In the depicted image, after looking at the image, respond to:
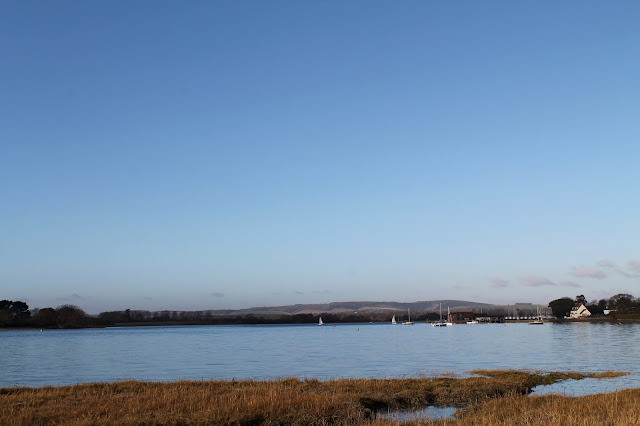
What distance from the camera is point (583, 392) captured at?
31.9m

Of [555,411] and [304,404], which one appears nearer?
[555,411]

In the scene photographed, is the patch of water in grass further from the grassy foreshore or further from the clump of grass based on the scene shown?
the clump of grass

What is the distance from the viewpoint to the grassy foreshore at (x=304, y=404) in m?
20.1

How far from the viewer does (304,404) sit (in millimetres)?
23969

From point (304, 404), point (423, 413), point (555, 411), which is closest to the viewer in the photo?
point (555, 411)

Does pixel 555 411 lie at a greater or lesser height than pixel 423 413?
greater

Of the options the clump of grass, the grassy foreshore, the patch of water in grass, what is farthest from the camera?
the patch of water in grass

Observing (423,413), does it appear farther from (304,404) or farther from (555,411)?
(555,411)

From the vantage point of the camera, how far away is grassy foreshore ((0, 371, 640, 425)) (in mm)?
20109

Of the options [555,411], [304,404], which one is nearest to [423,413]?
[304,404]

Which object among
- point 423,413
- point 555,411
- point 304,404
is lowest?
point 423,413

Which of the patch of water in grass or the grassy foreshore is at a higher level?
the grassy foreshore

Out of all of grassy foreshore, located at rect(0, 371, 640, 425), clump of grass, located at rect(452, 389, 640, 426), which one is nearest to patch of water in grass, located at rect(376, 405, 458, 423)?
grassy foreshore, located at rect(0, 371, 640, 425)

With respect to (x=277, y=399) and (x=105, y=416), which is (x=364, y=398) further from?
(x=105, y=416)
